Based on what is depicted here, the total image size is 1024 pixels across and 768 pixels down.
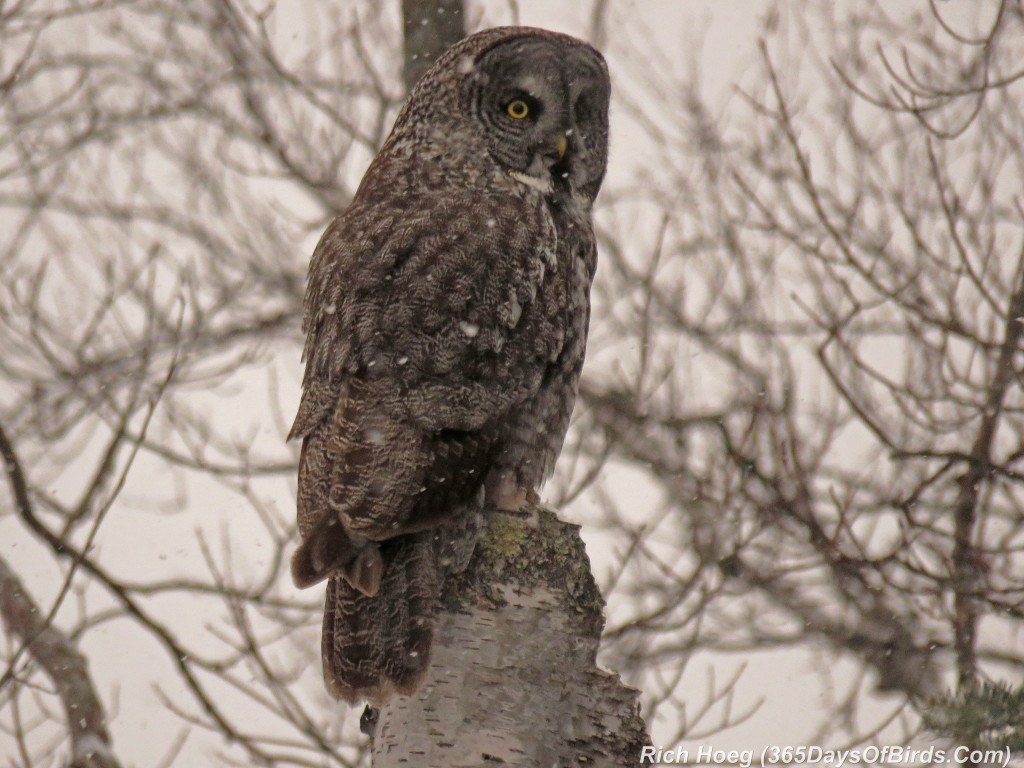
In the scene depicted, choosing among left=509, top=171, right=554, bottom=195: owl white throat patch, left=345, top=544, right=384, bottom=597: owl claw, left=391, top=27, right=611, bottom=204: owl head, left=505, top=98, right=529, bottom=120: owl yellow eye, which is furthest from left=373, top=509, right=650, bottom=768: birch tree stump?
left=505, top=98, right=529, bottom=120: owl yellow eye

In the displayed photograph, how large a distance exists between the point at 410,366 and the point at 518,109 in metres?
1.24

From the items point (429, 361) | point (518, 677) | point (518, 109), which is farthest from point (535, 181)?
point (518, 677)

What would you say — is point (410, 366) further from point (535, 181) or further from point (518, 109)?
point (518, 109)

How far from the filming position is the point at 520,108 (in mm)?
3711

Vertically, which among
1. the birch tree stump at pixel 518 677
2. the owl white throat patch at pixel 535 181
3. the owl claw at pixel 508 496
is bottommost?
the birch tree stump at pixel 518 677

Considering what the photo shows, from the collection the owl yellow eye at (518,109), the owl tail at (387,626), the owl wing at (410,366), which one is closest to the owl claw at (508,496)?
the owl wing at (410,366)

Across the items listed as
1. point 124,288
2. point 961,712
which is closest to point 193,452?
point 124,288

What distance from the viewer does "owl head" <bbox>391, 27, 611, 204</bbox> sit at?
3.58 meters

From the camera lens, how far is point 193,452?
576 centimetres

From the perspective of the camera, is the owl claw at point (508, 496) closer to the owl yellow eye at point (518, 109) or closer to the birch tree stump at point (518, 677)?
the birch tree stump at point (518, 677)

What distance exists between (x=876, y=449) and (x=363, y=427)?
392cm

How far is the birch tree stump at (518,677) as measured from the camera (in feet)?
8.07

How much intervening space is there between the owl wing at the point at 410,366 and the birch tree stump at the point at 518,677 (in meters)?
0.20

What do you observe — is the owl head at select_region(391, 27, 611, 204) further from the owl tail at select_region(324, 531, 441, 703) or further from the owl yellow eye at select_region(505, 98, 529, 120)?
the owl tail at select_region(324, 531, 441, 703)
